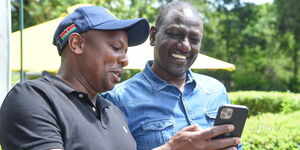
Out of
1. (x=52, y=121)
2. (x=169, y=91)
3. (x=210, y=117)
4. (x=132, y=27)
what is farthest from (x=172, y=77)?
(x=52, y=121)

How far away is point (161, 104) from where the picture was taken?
2.65m

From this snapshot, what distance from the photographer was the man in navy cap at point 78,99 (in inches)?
66.0

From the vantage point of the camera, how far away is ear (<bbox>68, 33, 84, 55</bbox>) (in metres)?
1.98

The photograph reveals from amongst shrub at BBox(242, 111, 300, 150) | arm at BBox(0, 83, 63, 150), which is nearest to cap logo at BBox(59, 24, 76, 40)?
arm at BBox(0, 83, 63, 150)

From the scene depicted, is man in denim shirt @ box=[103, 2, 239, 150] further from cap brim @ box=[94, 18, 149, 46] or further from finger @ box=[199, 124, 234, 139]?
finger @ box=[199, 124, 234, 139]

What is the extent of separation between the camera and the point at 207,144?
1965mm

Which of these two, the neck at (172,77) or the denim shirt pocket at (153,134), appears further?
the neck at (172,77)

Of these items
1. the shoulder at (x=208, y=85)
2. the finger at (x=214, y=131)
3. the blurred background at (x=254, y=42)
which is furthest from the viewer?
the blurred background at (x=254, y=42)

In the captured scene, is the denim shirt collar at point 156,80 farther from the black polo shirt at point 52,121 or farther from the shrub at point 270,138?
the shrub at point 270,138

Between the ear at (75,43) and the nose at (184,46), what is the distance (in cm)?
82

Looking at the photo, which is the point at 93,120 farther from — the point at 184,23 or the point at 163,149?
the point at 184,23

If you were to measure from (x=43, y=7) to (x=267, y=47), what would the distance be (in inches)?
825

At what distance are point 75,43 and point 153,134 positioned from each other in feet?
2.74

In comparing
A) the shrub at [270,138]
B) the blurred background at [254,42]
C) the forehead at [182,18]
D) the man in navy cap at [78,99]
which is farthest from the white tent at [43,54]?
the blurred background at [254,42]
